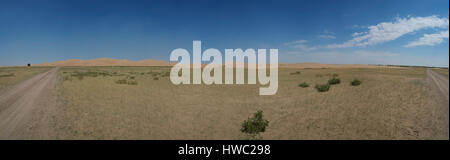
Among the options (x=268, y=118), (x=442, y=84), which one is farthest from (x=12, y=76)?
(x=442, y=84)

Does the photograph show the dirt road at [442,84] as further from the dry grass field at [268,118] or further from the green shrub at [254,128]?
the green shrub at [254,128]

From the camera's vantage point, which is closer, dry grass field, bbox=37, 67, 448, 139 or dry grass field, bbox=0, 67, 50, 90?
dry grass field, bbox=37, 67, 448, 139

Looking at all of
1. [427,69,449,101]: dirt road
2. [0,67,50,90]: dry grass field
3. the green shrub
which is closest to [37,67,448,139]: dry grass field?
the green shrub

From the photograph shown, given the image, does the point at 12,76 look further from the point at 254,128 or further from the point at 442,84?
the point at 442,84

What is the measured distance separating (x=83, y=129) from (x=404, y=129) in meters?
11.1

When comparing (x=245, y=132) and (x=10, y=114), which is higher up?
(x=10, y=114)

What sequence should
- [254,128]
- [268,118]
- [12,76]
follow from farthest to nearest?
[12,76] → [268,118] → [254,128]

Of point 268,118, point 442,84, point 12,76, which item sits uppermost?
point 12,76

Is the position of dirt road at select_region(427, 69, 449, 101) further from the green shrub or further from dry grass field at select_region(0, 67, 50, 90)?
dry grass field at select_region(0, 67, 50, 90)

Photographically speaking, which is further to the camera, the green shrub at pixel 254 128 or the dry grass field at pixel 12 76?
the dry grass field at pixel 12 76

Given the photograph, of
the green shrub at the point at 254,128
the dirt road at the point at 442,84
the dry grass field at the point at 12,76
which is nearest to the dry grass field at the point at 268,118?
the green shrub at the point at 254,128
